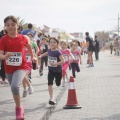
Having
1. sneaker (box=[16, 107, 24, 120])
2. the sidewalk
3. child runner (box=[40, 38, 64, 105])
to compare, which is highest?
child runner (box=[40, 38, 64, 105])

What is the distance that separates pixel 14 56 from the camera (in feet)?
23.0

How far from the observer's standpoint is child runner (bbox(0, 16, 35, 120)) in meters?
6.85

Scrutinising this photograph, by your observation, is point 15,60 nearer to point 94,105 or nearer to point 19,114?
point 19,114

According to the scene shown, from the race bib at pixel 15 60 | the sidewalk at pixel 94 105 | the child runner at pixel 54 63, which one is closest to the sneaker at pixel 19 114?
the sidewalk at pixel 94 105

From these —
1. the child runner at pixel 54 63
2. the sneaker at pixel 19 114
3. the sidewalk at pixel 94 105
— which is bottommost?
the sidewalk at pixel 94 105

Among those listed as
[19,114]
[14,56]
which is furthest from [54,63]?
[19,114]

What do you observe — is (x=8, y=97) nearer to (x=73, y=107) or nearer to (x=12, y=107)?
(x=12, y=107)

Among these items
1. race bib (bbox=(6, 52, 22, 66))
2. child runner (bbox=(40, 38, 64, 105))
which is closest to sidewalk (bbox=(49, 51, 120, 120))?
child runner (bbox=(40, 38, 64, 105))

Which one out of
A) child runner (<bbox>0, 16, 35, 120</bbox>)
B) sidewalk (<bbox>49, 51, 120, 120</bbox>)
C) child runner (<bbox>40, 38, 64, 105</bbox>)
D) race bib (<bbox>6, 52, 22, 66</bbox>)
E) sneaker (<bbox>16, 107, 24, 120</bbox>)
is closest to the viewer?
sneaker (<bbox>16, 107, 24, 120</bbox>)

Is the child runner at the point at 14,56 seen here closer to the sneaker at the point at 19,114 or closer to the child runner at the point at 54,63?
the sneaker at the point at 19,114

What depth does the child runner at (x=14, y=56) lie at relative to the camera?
22.5ft

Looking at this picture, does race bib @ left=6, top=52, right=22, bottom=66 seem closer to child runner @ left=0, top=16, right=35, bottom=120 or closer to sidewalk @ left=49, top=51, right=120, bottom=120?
child runner @ left=0, top=16, right=35, bottom=120

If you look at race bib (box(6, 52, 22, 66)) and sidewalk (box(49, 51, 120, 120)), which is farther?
sidewalk (box(49, 51, 120, 120))

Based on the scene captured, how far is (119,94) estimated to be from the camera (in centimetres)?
1041
